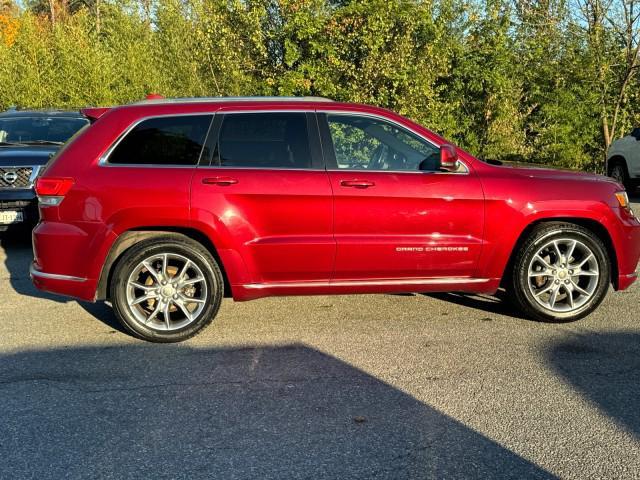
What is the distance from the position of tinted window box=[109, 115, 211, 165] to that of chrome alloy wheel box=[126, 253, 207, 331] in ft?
2.42

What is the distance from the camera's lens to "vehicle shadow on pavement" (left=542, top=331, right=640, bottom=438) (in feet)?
11.6

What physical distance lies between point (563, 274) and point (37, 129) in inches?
301

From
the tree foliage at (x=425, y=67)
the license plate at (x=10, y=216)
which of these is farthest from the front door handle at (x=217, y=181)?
the tree foliage at (x=425, y=67)

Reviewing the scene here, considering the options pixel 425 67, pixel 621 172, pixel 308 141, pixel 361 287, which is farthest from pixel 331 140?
pixel 621 172

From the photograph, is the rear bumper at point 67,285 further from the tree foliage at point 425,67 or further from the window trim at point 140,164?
the tree foliage at point 425,67

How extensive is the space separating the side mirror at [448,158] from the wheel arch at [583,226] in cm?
79

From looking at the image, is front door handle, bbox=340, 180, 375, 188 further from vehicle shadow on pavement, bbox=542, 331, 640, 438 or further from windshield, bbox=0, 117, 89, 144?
windshield, bbox=0, 117, 89, 144

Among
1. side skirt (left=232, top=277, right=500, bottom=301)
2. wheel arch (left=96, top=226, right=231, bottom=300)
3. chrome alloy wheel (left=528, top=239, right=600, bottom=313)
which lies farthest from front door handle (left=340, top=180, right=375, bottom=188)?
chrome alloy wheel (left=528, top=239, right=600, bottom=313)

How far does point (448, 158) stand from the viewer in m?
4.77

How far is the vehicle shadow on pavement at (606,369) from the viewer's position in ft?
11.6

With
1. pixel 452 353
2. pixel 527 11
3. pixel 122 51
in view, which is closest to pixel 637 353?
pixel 452 353

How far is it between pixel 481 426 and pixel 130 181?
9.69 ft

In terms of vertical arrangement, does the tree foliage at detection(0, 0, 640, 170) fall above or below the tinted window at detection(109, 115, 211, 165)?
above

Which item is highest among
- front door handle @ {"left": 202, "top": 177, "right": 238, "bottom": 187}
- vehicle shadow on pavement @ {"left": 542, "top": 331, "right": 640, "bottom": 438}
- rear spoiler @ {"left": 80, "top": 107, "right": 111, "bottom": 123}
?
rear spoiler @ {"left": 80, "top": 107, "right": 111, "bottom": 123}
